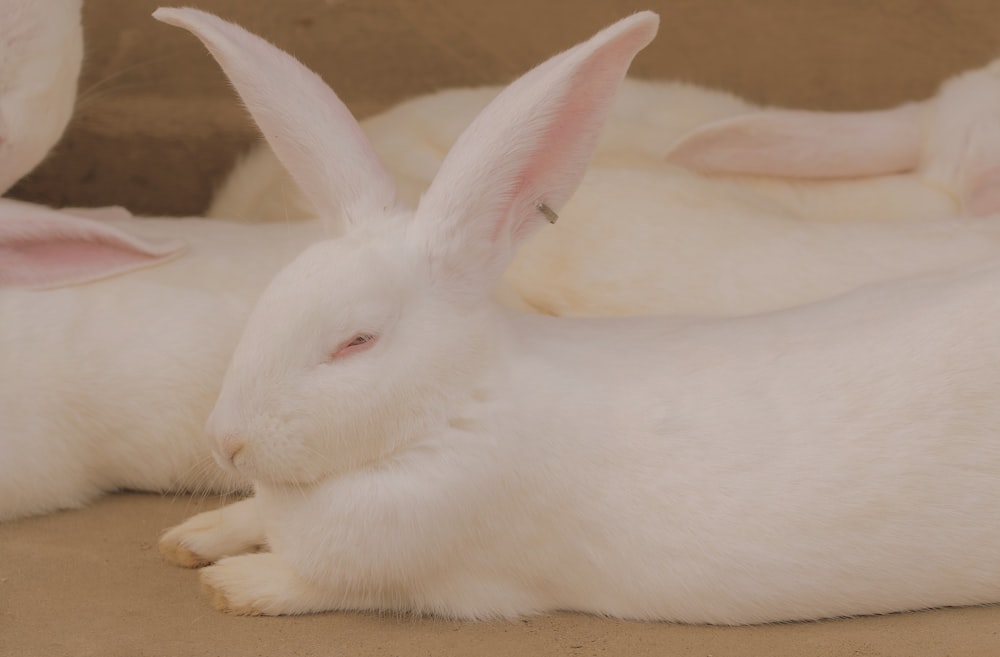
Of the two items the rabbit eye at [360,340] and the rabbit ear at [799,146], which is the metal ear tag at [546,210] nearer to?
the rabbit eye at [360,340]

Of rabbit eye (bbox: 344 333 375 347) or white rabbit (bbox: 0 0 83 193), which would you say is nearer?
rabbit eye (bbox: 344 333 375 347)

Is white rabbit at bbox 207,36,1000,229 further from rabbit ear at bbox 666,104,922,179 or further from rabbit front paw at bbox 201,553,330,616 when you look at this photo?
rabbit front paw at bbox 201,553,330,616

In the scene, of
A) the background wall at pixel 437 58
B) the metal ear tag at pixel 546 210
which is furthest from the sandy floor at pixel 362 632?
the background wall at pixel 437 58

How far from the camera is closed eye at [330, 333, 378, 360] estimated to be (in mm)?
2803

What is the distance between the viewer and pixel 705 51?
614 cm

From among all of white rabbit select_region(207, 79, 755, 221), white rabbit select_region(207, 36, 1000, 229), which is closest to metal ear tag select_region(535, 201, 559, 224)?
white rabbit select_region(207, 36, 1000, 229)

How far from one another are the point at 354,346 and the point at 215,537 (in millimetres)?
835

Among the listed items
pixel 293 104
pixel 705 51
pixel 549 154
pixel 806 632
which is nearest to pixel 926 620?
pixel 806 632

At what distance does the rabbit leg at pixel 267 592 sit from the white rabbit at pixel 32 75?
1605 mm

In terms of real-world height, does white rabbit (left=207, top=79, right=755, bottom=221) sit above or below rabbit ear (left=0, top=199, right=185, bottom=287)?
above

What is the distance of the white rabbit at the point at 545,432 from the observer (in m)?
2.79

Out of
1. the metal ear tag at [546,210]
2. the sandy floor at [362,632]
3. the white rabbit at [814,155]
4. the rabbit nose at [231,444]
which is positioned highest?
the white rabbit at [814,155]

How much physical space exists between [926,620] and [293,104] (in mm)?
1811

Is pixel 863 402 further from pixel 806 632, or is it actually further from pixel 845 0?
pixel 845 0
